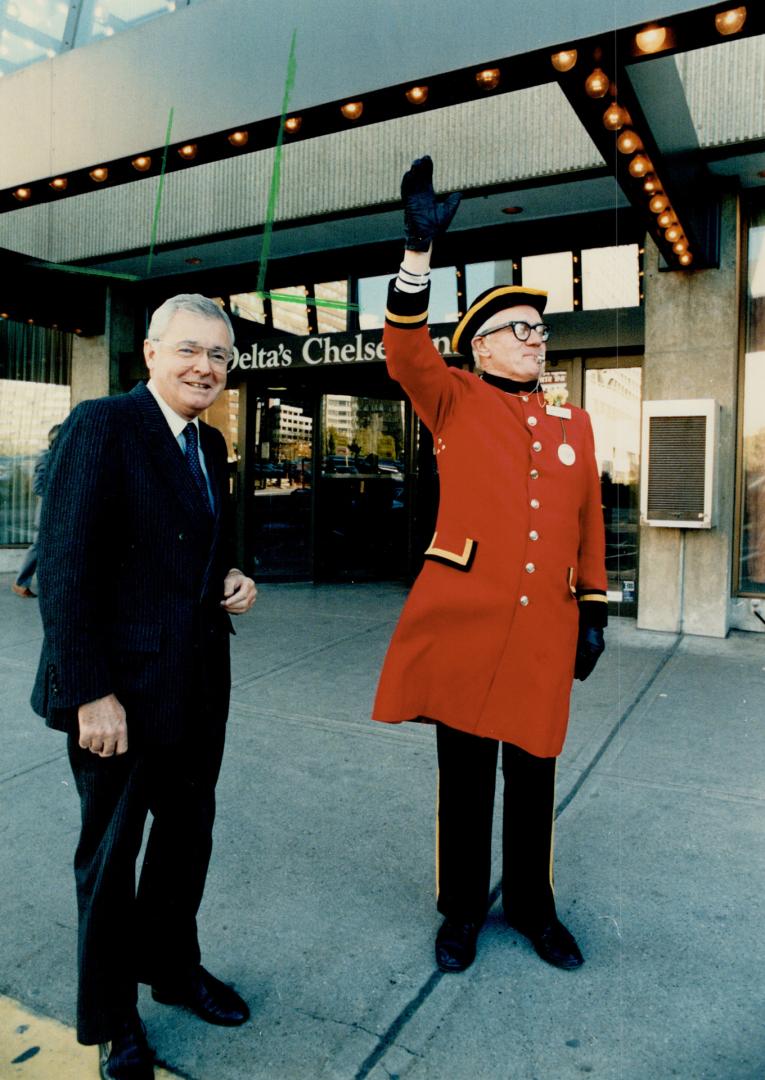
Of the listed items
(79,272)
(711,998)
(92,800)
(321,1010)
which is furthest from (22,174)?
(711,998)

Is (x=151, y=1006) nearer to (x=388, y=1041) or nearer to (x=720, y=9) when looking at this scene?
(x=388, y=1041)

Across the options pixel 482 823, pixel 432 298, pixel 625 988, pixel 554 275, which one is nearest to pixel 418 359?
pixel 482 823

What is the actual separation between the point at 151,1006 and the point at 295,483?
24.9 feet

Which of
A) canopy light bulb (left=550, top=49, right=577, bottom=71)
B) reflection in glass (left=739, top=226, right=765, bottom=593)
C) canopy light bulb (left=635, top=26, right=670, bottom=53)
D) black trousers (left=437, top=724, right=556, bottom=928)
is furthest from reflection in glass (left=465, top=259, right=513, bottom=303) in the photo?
black trousers (left=437, top=724, right=556, bottom=928)

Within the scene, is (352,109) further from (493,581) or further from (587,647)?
(587,647)

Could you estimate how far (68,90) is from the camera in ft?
17.0

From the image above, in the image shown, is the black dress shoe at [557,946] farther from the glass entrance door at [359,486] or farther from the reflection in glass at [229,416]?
the reflection in glass at [229,416]

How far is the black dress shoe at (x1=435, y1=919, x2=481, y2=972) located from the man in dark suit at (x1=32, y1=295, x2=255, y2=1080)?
84 cm

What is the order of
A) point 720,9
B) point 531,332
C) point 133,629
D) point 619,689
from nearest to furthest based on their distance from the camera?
point 133,629
point 531,332
point 720,9
point 619,689

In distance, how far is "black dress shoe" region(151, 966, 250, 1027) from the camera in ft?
6.92

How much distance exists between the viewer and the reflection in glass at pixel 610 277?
7.42m

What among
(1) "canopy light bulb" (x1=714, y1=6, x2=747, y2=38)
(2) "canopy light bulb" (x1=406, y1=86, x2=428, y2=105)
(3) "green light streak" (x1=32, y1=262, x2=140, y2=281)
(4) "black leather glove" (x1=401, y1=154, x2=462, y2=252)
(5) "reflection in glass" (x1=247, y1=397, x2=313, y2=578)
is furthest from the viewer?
(5) "reflection in glass" (x1=247, y1=397, x2=313, y2=578)

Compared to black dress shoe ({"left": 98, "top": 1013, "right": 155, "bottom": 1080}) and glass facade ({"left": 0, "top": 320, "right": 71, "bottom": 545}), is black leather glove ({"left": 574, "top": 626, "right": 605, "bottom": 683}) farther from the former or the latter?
glass facade ({"left": 0, "top": 320, "right": 71, "bottom": 545})

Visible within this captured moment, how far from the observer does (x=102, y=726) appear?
5.90 ft
